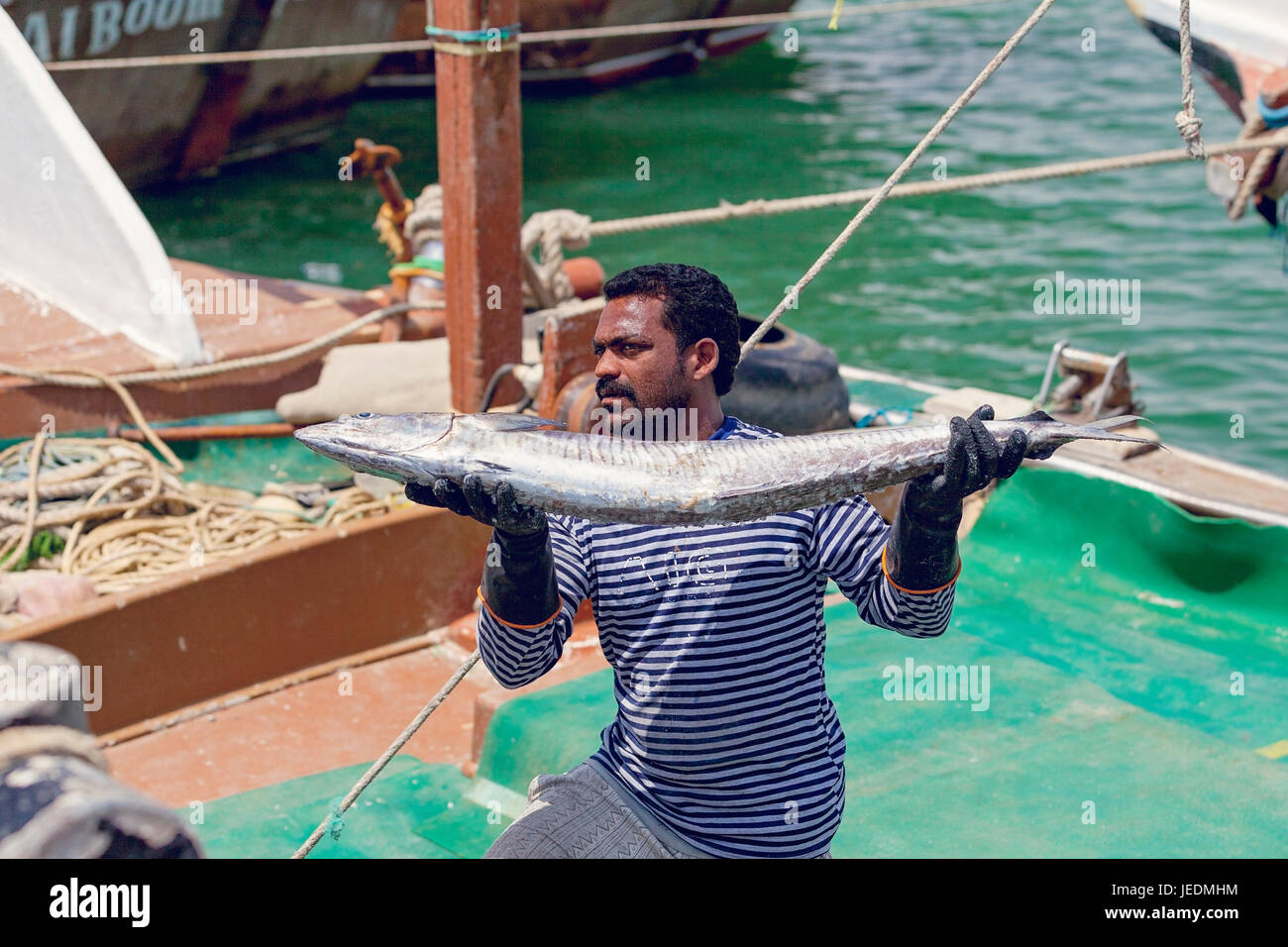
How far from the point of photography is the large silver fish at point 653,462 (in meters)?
2.61

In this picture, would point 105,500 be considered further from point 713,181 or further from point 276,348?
point 713,181

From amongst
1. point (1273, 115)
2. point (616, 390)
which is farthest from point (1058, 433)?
point (1273, 115)

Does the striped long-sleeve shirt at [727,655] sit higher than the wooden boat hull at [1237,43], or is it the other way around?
the wooden boat hull at [1237,43]

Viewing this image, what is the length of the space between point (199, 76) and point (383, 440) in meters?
15.3

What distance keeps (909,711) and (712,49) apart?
22.0 meters

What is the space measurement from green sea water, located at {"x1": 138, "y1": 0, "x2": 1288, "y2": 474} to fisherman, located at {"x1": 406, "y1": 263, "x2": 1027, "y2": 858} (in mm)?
6462

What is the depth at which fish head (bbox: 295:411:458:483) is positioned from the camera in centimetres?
269

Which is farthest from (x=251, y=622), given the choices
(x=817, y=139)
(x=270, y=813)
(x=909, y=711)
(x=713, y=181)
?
(x=817, y=139)

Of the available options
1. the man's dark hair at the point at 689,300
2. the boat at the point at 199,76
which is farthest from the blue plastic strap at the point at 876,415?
the boat at the point at 199,76

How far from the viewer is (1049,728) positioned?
4.67m

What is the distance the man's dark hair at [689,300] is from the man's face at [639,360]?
2cm

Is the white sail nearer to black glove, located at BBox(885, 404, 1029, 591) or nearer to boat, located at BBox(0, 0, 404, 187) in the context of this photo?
black glove, located at BBox(885, 404, 1029, 591)
